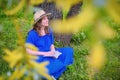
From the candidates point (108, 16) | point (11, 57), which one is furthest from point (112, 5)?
point (11, 57)

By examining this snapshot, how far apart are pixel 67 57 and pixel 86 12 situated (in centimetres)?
444

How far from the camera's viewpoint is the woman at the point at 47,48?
4.46 meters

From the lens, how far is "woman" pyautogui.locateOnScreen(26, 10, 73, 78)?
4465 millimetres

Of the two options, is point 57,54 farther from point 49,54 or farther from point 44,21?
point 44,21

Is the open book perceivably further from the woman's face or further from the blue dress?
the woman's face

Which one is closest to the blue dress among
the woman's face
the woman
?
the woman

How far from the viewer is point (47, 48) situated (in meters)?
4.77

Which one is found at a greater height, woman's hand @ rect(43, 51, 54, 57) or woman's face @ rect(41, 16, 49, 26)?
woman's face @ rect(41, 16, 49, 26)

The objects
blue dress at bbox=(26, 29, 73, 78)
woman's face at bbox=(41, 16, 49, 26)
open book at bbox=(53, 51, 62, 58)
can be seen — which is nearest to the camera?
woman's face at bbox=(41, 16, 49, 26)

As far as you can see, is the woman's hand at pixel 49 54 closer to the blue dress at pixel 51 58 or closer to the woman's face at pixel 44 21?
the blue dress at pixel 51 58

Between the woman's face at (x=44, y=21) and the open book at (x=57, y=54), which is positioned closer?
the woman's face at (x=44, y=21)

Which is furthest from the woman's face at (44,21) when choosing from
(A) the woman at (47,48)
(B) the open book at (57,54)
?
(B) the open book at (57,54)

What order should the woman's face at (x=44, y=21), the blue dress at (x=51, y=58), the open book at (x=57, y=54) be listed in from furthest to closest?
the open book at (x=57, y=54) → the blue dress at (x=51, y=58) → the woman's face at (x=44, y=21)

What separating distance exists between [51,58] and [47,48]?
0.15 metres
